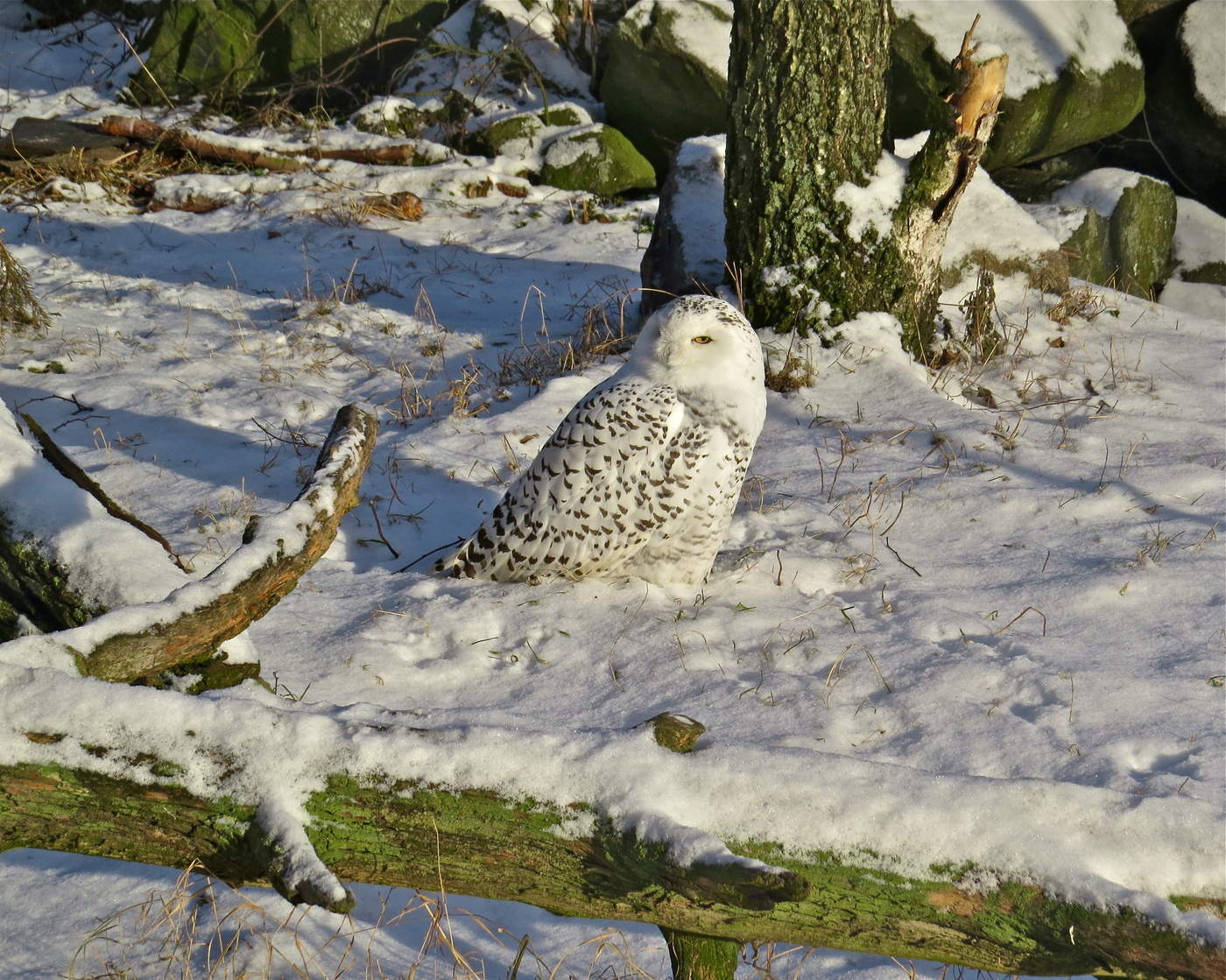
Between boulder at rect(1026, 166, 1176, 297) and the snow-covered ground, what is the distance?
1.21 metres

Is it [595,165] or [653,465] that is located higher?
[595,165]

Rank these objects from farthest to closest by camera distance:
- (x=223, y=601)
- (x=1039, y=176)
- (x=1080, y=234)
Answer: (x=1039, y=176)
(x=1080, y=234)
(x=223, y=601)

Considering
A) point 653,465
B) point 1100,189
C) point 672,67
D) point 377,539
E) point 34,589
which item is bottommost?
point 377,539

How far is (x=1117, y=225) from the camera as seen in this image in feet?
27.7

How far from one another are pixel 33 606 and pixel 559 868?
155cm

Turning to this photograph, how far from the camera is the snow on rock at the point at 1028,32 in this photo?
8.44 meters

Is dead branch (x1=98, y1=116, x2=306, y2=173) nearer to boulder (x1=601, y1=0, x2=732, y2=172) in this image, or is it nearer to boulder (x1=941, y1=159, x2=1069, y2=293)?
boulder (x1=601, y1=0, x2=732, y2=172)

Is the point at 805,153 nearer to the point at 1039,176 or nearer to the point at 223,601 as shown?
the point at 223,601

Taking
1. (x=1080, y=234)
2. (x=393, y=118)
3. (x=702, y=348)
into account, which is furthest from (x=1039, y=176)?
(x=702, y=348)

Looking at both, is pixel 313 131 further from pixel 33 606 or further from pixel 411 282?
pixel 33 606

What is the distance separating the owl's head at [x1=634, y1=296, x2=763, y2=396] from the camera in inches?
146

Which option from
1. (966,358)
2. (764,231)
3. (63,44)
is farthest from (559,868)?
(63,44)

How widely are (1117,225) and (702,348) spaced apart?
622 centimetres

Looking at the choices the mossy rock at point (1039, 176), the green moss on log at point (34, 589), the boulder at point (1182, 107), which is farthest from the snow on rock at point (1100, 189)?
the green moss on log at point (34, 589)
